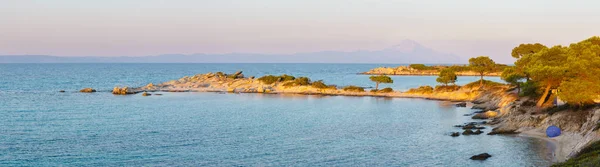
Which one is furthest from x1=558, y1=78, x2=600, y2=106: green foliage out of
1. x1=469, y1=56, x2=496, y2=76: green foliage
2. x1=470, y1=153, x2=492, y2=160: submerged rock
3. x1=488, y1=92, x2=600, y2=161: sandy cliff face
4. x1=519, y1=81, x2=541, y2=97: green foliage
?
x1=469, y1=56, x2=496, y2=76: green foliage

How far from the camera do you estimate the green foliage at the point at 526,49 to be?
284ft

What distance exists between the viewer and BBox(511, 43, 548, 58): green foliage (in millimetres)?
86500

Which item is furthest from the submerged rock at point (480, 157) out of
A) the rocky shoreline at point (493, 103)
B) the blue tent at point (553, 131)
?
the blue tent at point (553, 131)

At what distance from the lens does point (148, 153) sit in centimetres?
4062

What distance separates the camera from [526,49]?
88.2 m

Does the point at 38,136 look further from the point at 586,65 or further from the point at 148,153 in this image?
the point at 586,65

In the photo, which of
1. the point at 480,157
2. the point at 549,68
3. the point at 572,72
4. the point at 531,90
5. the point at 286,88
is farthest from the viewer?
the point at 286,88

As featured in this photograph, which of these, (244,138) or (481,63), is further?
(481,63)

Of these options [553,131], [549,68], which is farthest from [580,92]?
[549,68]

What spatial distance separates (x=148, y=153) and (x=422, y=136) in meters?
25.8

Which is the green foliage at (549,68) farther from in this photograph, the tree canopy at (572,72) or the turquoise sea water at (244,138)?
the turquoise sea water at (244,138)

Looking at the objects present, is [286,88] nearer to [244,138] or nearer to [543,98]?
[543,98]

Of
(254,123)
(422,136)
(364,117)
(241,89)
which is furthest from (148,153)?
(241,89)

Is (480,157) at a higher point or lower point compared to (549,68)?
lower
